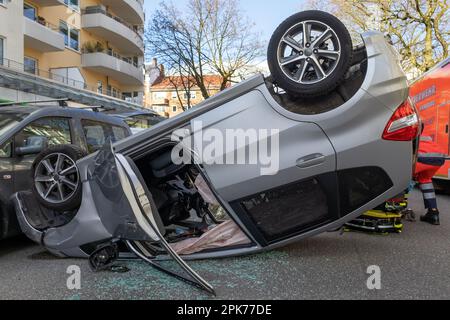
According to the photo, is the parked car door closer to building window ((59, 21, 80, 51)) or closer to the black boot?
the black boot

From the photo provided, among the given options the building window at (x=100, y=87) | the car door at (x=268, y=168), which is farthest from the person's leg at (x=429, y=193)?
the building window at (x=100, y=87)

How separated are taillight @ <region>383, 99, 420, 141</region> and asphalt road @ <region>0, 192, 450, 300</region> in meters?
1.20

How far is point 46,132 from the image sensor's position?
4.90m

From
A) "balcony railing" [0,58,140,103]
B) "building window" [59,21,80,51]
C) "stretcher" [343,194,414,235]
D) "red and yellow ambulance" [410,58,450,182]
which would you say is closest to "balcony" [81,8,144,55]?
"building window" [59,21,80,51]

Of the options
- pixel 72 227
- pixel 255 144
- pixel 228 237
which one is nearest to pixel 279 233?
pixel 228 237

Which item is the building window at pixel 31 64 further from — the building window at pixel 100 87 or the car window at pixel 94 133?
the car window at pixel 94 133

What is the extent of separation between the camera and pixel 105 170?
3701 millimetres

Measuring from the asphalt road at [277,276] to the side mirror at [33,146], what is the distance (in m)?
1.08

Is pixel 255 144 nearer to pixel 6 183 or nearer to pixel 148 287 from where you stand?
pixel 148 287

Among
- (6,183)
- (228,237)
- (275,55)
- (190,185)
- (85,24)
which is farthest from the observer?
(85,24)

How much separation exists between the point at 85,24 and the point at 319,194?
32461mm

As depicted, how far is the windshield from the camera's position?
455 centimetres

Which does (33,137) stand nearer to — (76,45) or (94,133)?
(94,133)

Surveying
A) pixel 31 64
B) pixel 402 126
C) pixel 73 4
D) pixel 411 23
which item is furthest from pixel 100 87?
pixel 402 126
